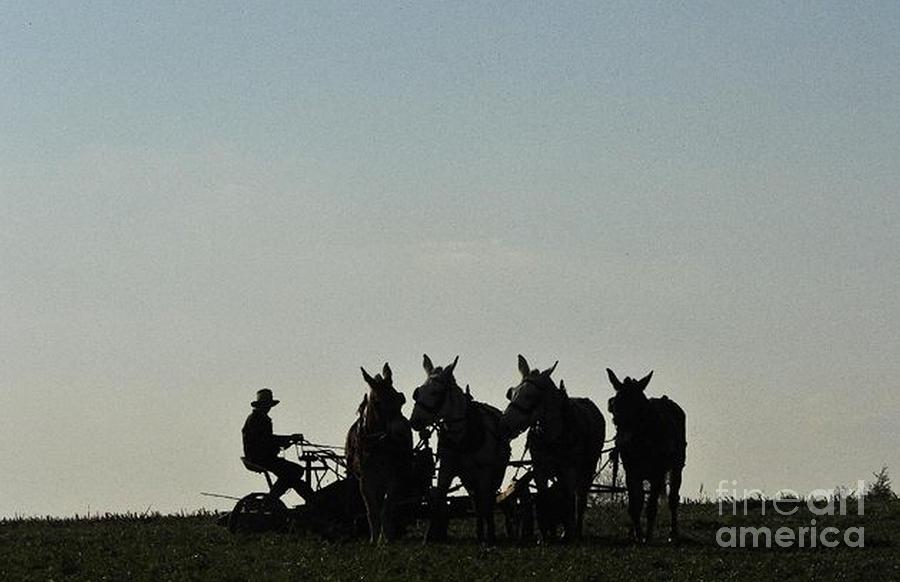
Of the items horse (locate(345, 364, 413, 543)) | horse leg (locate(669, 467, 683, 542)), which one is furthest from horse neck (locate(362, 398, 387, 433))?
horse leg (locate(669, 467, 683, 542))

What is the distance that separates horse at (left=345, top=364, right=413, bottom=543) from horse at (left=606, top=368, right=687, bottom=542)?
3158 millimetres

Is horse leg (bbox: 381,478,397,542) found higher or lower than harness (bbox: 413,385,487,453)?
lower

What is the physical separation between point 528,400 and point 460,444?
120 cm

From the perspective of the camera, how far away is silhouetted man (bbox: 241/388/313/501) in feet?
99.1

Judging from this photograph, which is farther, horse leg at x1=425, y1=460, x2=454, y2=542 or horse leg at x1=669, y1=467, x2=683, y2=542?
horse leg at x1=669, y1=467, x2=683, y2=542

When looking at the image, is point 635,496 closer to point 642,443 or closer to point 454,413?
point 642,443

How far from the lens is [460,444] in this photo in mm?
28406

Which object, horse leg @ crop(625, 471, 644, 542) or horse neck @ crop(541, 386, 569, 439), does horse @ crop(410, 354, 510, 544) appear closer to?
horse neck @ crop(541, 386, 569, 439)

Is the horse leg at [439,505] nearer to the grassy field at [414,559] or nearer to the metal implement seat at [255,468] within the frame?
the grassy field at [414,559]

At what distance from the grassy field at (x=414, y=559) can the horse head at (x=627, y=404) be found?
1714mm

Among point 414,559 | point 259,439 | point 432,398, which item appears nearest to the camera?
point 414,559

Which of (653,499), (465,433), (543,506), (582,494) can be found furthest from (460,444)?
(653,499)

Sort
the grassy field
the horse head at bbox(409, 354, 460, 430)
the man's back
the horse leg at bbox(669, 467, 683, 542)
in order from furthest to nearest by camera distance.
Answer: the man's back → the horse leg at bbox(669, 467, 683, 542) → the horse head at bbox(409, 354, 460, 430) → the grassy field

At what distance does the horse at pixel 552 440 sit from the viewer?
2850 centimetres
